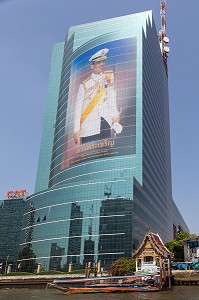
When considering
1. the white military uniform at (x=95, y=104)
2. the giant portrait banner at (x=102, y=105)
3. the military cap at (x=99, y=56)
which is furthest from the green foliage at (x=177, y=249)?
the military cap at (x=99, y=56)

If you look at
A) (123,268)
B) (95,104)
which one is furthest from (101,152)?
(123,268)

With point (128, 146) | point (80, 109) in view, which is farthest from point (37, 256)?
point (80, 109)

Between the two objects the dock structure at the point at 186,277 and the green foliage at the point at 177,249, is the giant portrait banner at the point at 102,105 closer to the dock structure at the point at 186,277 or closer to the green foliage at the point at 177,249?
the green foliage at the point at 177,249

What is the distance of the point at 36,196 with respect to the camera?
149 meters

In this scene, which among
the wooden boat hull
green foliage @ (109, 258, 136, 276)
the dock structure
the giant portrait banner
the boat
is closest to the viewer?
the wooden boat hull

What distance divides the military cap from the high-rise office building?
13.8 inches

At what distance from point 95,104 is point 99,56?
2599cm

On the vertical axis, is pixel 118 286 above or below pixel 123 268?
below

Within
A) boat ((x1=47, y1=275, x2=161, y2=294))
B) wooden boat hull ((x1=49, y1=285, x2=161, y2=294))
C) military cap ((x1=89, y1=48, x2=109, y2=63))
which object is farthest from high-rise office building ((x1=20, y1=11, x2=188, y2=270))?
wooden boat hull ((x1=49, y1=285, x2=161, y2=294))

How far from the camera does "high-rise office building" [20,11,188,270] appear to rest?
123188 mm

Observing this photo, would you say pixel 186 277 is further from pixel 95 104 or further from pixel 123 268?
pixel 95 104

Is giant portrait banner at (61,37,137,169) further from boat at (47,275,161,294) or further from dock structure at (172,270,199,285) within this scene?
boat at (47,275,161,294)

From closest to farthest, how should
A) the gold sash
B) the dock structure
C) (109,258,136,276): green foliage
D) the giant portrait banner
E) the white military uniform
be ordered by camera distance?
the dock structure → (109,258,136,276): green foliage → the giant portrait banner → the white military uniform → the gold sash

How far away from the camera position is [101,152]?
142500 mm
